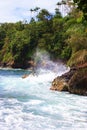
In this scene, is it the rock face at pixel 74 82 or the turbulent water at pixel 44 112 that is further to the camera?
the rock face at pixel 74 82

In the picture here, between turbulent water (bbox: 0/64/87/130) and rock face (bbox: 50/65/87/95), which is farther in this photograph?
rock face (bbox: 50/65/87/95)

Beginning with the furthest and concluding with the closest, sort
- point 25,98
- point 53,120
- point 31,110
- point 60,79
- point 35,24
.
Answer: point 35,24 → point 60,79 → point 25,98 → point 31,110 → point 53,120

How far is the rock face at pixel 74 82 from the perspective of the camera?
79.2ft

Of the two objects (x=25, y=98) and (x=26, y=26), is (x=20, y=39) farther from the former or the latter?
(x=25, y=98)

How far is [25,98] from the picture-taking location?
22562 millimetres

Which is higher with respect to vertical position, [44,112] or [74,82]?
[74,82]

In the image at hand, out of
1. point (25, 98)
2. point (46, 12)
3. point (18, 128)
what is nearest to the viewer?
point (18, 128)

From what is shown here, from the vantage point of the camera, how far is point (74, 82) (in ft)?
80.3

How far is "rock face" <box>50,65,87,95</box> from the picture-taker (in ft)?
79.2

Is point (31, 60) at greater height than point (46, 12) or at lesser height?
lesser

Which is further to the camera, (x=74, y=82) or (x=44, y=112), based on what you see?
(x=74, y=82)

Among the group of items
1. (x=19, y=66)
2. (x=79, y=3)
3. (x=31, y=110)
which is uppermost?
(x=79, y=3)

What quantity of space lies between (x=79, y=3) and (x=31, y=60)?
69671 mm

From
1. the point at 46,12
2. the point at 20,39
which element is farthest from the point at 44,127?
the point at 20,39
